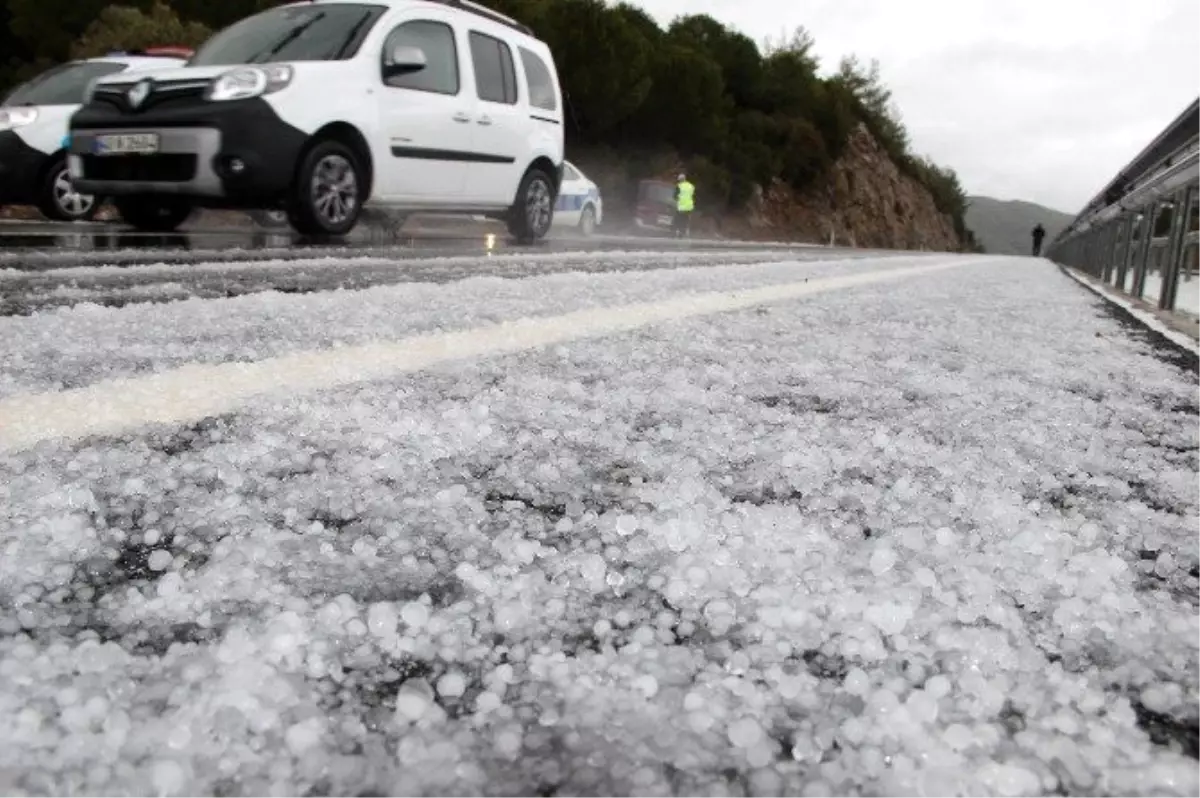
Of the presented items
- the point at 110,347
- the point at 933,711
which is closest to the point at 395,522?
the point at 933,711

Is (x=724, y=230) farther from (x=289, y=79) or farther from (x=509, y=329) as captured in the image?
(x=509, y=329)

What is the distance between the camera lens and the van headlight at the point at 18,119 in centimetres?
771

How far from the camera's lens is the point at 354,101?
6.20m

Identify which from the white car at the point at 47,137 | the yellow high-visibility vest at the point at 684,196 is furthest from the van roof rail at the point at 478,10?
the yellow high-visibility vest at the point at 684,196

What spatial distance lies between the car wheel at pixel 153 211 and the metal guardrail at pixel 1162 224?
584cm

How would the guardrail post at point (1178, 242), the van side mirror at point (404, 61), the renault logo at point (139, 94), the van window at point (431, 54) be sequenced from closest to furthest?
the guardrail post at point (1178, 242)
the renault logo at point (139, 94)
the van side mirror at point (404, 61)
the van window at point (431, 54)

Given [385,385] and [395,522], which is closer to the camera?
[395,522]

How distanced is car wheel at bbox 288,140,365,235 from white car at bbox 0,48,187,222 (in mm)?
2377

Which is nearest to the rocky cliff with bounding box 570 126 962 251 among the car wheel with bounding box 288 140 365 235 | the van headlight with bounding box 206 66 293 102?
the car wheel with bounding box 288 140 365 235

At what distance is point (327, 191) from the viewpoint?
6250 mm

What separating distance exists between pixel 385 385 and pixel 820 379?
3.08 ft

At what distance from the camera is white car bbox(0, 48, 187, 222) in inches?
304

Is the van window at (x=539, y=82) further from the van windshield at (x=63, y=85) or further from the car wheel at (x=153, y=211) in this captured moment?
the van windshield at (x=63, y=85)

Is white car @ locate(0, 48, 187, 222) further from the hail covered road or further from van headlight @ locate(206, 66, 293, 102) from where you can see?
the hail covered road
